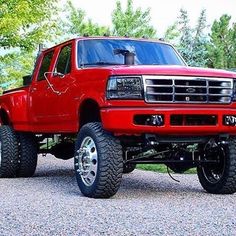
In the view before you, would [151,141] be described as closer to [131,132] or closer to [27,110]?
[131,132]

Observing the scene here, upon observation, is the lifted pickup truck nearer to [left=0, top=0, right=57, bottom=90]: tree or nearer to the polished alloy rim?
the polished alloy rim

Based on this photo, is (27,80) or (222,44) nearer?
(27,80)

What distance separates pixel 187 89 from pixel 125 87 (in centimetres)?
74

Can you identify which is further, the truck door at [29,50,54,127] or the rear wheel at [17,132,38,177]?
the rear wheel at [17,132,38,177]

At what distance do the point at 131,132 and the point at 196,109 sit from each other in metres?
0.79

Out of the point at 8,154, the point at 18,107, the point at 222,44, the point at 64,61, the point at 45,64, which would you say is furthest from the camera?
the point at 222,44

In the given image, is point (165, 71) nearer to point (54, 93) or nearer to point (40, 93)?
point (54, 93)

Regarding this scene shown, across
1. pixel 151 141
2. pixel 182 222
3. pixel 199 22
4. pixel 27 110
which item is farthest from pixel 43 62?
pixel 199 22

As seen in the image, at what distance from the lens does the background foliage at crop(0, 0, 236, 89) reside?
21328mm

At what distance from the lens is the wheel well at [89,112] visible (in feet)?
26.3

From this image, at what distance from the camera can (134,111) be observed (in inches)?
288

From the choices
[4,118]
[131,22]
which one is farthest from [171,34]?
[4,118]

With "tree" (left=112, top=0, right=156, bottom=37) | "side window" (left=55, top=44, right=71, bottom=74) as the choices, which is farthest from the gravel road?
"tree" (left=112, top=0, right=156, bottom=37)

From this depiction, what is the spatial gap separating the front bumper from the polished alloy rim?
45 cm
